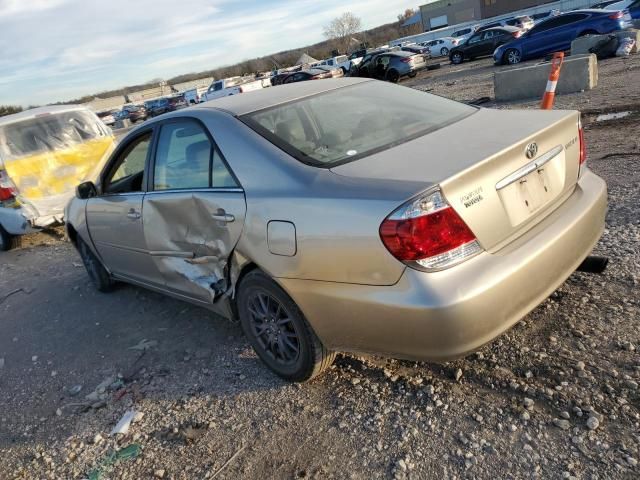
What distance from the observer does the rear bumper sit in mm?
2279

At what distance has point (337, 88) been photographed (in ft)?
12.1

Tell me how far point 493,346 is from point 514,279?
2.75 feet

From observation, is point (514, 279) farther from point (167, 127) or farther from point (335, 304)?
point (167, 127)

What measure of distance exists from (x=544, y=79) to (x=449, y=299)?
34.8 ft

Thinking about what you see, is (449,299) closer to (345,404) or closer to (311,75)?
(345,404)

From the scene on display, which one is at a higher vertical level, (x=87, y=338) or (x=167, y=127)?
(x=167, y=127)

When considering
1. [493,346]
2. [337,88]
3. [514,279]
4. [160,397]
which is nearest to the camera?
[514,279]

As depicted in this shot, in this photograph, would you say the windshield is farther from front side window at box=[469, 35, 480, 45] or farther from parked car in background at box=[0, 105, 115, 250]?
front side window at box=[469, 35, 480, 45]

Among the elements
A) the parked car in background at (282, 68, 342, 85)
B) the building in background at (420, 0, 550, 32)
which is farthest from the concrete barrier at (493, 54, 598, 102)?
the building in background at (420, 0, 550, 32)

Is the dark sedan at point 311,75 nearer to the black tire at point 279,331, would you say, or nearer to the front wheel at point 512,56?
the front wheel at point 512,56

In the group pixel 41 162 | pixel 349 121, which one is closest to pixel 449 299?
pixel 349 121

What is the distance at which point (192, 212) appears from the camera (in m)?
3.41

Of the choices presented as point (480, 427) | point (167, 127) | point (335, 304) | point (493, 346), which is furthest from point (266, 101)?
point (480, 427)

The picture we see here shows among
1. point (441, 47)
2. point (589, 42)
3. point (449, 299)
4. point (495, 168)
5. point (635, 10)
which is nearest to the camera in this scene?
point (449, 299)
